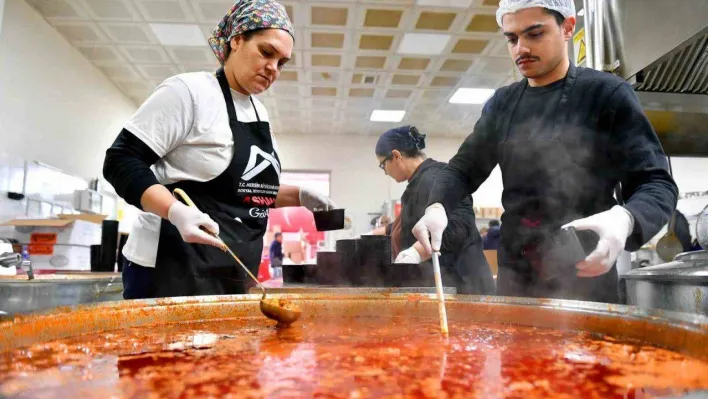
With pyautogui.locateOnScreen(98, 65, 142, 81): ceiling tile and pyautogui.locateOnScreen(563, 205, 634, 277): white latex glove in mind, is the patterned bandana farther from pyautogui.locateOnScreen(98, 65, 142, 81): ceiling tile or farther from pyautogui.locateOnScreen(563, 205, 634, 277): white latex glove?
pyautogui.locateOnScreen(98, 65, 142, 81): ceiling tile

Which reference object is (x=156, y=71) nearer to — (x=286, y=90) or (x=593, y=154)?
(x=286, y=90)

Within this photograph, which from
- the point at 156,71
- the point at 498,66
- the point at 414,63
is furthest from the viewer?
the point at 156,71

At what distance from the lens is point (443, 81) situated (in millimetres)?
7672

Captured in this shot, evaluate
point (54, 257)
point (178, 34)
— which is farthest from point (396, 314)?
point (178, 34)

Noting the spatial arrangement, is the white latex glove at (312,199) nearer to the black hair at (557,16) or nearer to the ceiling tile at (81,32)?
the black hair at (557,16)

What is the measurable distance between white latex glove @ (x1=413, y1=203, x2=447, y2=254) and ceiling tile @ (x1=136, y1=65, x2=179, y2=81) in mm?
6667

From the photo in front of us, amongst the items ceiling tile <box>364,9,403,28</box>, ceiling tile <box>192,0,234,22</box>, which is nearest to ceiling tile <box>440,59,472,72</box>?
ceiling tile <box>364,9,403,28</box>

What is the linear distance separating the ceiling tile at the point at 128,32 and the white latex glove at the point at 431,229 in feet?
18.5

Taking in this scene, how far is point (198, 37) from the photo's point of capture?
20.2ft

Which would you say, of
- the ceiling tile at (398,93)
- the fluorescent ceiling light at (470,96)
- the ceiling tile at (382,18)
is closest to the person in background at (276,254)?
the ceiling tile at (398,93)

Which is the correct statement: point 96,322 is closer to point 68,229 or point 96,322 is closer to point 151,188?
point 151,188

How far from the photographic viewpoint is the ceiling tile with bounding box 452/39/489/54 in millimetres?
6344

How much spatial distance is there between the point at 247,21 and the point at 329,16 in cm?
439

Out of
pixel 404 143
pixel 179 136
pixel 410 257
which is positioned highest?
pixel 404 143
